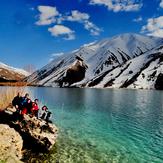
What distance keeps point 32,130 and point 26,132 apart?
47 centimetres

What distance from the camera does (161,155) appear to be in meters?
20.7

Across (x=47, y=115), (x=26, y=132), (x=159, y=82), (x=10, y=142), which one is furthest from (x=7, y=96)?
(x=159, y=82)

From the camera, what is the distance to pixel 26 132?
21.6 m

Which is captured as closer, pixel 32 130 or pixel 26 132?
pixel 26 132

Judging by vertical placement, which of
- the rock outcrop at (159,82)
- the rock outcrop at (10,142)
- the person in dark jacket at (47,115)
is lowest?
the rock outcrop at (10,142)

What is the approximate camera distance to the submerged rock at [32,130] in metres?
21.1

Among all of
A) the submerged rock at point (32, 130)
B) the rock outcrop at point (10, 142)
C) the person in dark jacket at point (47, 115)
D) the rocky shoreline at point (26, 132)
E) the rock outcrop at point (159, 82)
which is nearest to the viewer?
the rock outcrop at point (10, 142)

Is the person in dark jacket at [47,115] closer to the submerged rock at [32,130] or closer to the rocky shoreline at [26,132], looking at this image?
the submerged rock at [32,130]

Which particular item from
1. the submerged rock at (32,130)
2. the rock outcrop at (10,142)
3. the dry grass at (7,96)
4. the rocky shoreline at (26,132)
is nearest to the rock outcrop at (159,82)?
the dry grass at (7,96)

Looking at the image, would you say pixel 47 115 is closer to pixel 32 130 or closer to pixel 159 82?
pixel 32 130

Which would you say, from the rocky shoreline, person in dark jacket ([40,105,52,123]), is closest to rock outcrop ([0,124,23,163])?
the rocky shoreline

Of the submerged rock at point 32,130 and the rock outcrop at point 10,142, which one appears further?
the submerged rock at point 32,130

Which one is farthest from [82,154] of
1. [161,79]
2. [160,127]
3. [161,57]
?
[161,57]

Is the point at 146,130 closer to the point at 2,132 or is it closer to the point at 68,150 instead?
the point at 68,150
